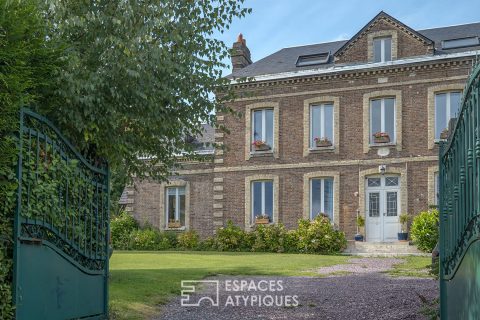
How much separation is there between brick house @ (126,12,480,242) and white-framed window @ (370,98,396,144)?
4cm

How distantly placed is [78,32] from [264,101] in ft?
56.8

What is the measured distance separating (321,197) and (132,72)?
17287 mm

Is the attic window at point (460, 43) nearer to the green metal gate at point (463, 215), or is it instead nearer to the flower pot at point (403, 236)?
the flower pot at point (403, 236)

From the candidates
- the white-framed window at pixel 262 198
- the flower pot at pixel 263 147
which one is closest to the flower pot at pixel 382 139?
the flower pot at pixel 263 147

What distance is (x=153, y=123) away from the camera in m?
7.04

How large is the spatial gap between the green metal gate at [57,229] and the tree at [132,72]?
0.35 metres

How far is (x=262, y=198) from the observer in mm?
23734

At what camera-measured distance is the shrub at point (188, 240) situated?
945 inches

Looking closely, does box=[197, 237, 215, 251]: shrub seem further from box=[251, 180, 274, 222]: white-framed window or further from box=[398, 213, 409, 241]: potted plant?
box=[398, 213, 409, 241]: potted plant

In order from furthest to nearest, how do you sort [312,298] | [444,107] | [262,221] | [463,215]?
[262,221] → [444,107] → [312,298] → [463,215]

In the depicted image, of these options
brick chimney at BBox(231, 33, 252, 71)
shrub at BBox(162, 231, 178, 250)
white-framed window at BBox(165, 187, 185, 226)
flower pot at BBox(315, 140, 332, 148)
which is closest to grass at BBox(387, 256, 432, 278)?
flower pot at BBox(315, 140, 332, 148)

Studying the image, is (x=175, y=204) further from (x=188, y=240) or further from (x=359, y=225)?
(x=359, y=225)

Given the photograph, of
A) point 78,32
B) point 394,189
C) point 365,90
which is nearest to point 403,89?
point 365,90

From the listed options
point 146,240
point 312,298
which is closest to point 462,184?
point 312,298
